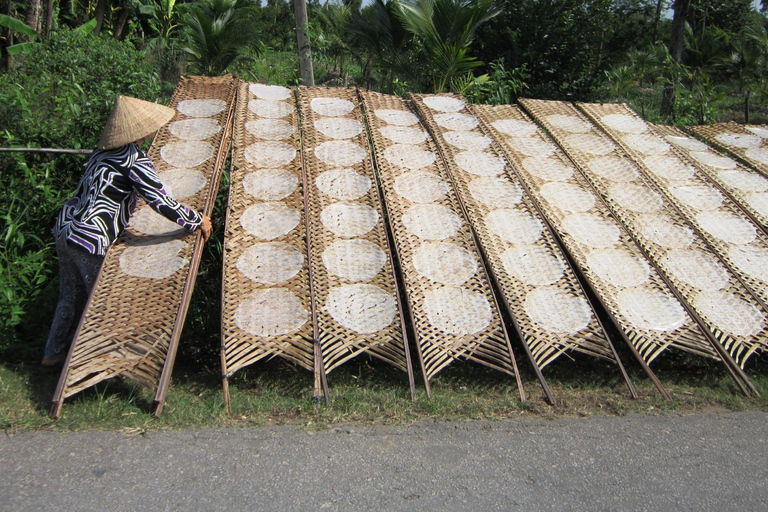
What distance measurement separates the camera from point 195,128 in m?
4.90

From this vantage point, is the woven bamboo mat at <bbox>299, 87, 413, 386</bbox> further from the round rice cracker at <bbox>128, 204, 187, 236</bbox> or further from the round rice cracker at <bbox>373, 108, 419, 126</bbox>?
the round rice cracker at <bbox>128, 204, 187, 236</bbox>

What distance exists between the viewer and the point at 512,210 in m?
4.51

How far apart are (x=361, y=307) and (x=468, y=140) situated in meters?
2.10

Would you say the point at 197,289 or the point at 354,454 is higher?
the point at 354,454

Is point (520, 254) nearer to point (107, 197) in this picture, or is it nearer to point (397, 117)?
point (397, 117)

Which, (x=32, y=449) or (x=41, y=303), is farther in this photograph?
(x=41, y=303)

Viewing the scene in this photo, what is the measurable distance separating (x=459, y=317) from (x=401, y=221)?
0.90 metres

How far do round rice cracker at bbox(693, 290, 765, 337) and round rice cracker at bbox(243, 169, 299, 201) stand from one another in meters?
2.73

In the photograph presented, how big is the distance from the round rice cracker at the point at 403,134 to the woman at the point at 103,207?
2.00 metres

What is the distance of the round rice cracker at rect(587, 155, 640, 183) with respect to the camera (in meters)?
4.95

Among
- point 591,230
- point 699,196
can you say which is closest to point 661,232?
point 591,230

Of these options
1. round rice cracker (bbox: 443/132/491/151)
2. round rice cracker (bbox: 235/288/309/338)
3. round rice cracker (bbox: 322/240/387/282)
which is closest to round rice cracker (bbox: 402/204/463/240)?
round rice cracker (bbox: 322/240/387/282)

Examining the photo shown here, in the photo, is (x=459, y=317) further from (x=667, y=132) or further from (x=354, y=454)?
(x=667, y=132)

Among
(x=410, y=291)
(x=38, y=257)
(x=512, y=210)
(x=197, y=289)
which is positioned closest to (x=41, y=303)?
(x=38, y=257)
